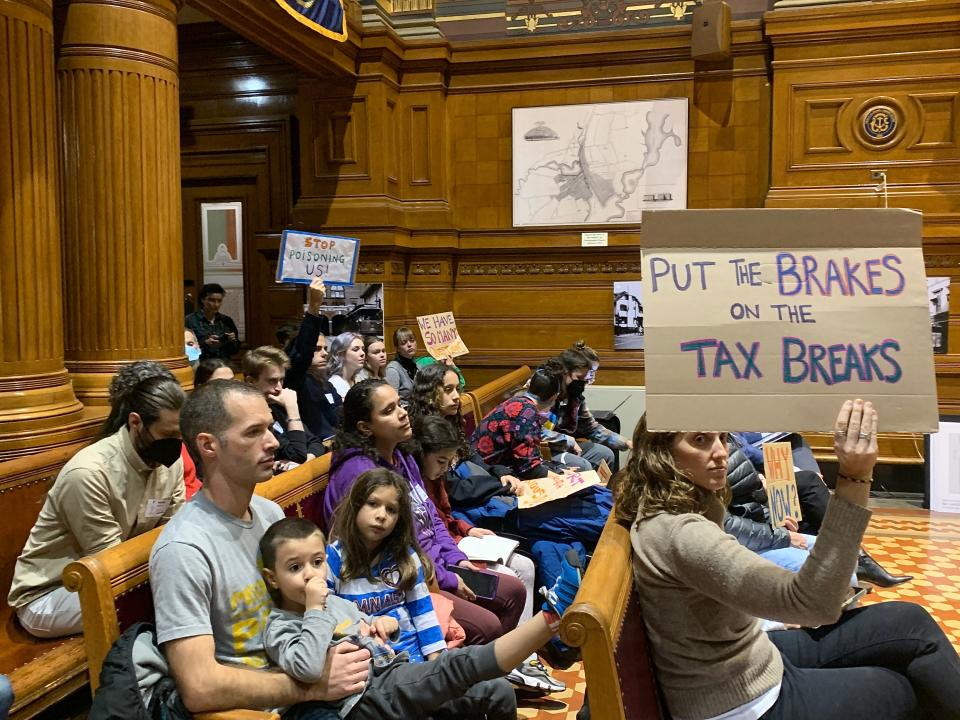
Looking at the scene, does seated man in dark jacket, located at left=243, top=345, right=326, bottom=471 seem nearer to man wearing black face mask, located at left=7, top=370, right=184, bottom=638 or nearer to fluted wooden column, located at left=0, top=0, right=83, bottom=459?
fluted wooden column, located at left=0, top=0, right=83, bottom=459

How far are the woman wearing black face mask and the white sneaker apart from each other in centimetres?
219

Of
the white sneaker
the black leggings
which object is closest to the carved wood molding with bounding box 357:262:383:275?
the white sneaker

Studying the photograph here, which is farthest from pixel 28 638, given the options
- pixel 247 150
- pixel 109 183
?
pixel 247 150

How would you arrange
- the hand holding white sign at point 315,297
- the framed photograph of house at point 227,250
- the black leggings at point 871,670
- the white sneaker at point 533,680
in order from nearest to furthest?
the black leggings at point 871,670 → the white sneaker at point 533,680 → the hand holding white sign at point 315,297 → the framed photograph of house at point 227,250

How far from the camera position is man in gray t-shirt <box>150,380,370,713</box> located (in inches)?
76.6

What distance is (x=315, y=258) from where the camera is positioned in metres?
6.62

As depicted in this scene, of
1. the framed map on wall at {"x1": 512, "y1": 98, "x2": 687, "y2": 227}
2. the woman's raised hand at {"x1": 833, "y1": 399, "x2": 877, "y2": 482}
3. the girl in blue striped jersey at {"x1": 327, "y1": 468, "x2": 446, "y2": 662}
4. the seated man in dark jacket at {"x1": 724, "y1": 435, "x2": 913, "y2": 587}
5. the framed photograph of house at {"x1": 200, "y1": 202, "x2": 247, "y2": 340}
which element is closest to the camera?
the woman's raised hand at {"x1": 833, "y1": 399, "x2": 877, "y2": 482}

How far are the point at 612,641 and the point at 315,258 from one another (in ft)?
17.3

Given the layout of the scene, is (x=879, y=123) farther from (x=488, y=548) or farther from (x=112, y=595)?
(x=112, y=595)

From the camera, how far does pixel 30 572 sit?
2.73 meters

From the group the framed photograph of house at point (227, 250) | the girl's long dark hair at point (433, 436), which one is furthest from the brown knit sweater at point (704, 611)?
the framed photograph of house at point (227, 250)

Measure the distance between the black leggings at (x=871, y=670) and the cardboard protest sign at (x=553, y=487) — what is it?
1.94 metres

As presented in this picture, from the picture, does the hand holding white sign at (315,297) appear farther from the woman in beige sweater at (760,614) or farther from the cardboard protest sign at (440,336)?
the woman in beige sweater at (760,614)

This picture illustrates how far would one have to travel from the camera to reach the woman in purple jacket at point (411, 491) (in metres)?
3.20
